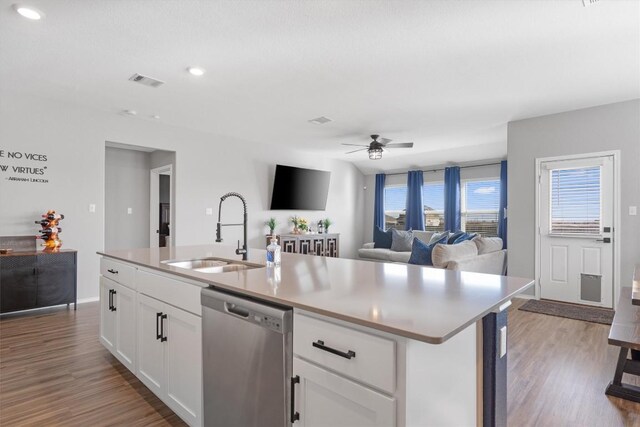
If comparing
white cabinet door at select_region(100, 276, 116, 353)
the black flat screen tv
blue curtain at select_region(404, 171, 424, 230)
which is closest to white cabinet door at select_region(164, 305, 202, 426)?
white cabinet door at select_region(100, 276, 116, 353)

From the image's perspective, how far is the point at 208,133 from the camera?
5918 mm

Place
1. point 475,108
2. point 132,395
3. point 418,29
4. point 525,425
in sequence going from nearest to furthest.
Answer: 1. point 525,425
2. point 132,395
3. point 418,29
4. point 475,108

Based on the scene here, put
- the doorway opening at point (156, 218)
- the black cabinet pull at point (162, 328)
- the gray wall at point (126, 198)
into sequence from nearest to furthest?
the black cabinet pull at point (162, 328)
the gray wall at point (126, 198)
the doorway opening at point (156, 218)

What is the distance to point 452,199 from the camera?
300 inches

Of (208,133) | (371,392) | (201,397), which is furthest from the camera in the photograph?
(208,133)

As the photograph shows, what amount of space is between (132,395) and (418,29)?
3192 mm

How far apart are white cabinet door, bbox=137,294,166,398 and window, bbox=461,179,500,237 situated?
22.2ft

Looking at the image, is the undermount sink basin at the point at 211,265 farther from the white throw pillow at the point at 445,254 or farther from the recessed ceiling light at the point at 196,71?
the white throw pillow at the point at 445,254

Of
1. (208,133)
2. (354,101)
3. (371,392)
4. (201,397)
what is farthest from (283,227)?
(371,392)

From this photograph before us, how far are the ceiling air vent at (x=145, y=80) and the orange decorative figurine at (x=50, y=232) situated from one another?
1.98 meters

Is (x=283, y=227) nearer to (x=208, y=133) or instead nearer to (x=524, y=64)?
(x=208, y=133)

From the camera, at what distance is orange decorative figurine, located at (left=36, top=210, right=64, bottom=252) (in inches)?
163

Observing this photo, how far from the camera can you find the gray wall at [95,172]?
412cm

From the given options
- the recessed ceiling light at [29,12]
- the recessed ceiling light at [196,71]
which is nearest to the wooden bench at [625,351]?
the recessed ceiling light at [196,71]
